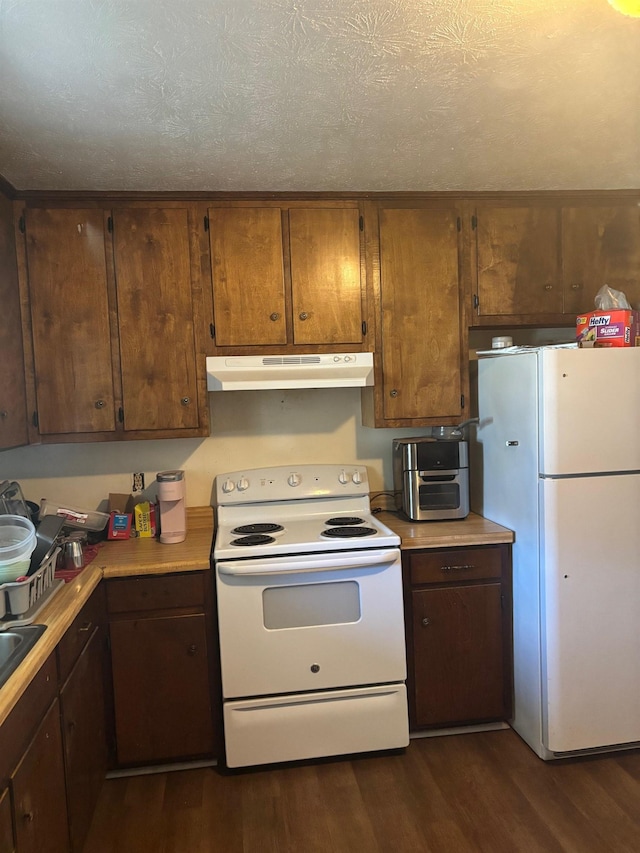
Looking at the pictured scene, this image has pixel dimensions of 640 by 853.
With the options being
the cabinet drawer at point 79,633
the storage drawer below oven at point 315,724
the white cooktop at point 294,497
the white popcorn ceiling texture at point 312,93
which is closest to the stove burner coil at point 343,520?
the white cooktop at point 294,497

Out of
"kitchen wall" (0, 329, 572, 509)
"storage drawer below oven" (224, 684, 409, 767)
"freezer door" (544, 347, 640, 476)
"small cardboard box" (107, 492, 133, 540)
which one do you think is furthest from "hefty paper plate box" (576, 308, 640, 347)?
"small cardboard box" (107, 492, 133, 540)

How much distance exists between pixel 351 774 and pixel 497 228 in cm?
241

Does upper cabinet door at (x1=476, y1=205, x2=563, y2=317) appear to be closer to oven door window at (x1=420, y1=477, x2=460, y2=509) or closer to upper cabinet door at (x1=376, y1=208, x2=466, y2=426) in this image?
upper cabinet door at (x1=376, y1=208, x2=466, y2=426)

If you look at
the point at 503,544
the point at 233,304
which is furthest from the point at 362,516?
the point at 233,304

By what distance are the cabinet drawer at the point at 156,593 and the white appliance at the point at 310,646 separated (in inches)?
3.9

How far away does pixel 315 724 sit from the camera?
2.28m

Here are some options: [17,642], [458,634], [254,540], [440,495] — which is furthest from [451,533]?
[17,642]

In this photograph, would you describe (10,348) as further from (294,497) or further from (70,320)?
(294,497)

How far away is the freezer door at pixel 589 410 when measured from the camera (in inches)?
84.9

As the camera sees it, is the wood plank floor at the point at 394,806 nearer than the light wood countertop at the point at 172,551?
No

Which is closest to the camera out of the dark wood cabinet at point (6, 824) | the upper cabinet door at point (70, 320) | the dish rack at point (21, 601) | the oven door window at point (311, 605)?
the dark wood cabinet at point (6, 824)

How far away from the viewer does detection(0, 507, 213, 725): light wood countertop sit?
1.37 meters

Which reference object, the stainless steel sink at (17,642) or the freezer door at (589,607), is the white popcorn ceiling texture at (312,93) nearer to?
the freezer door at (589,607)

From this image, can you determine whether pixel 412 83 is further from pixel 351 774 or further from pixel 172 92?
pixel 351 774
